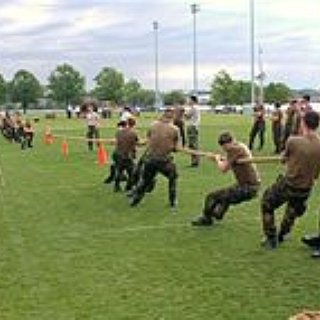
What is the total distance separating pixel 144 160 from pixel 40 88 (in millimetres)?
142570

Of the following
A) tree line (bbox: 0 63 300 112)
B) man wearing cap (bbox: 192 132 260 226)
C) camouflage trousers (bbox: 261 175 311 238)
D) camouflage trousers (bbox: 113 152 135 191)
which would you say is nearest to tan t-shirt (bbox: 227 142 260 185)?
man wearing cap (bbox: 192 132 260 226)

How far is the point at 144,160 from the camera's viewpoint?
58.8 feet

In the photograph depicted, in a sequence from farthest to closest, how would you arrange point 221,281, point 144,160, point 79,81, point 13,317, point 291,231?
point 79,81, point 144,160, point 291,231, point 221,281, point 13,317

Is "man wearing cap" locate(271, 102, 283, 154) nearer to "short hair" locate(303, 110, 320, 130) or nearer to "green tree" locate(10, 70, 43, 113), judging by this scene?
"short hair" locate(303, 110, 320, 130)

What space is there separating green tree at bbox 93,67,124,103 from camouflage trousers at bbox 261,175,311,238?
142 m

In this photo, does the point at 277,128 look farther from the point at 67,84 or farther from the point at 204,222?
the point at 67,84

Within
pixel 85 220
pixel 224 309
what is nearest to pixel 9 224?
pixel 85 220

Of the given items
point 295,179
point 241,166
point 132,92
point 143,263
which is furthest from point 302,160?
point 132,92

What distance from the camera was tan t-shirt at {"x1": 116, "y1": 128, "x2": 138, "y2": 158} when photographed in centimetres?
2019

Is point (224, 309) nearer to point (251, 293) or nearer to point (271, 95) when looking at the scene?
point (251, 293)

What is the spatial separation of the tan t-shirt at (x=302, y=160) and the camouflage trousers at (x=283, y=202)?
12cm

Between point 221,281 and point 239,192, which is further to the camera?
point 239,192

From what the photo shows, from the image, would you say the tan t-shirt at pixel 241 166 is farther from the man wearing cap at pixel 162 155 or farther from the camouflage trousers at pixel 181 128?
the camouflage trousers at pixel 181 128

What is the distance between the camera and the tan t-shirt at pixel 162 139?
17.3 meters
